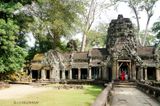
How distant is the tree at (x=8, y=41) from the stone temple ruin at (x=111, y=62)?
1105 centimetres

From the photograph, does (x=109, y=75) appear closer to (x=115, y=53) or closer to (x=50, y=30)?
(x=115, y=53)

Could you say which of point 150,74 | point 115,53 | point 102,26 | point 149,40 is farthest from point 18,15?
point 149,40

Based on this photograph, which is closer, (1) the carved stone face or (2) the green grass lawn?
(2) the green grass lawn

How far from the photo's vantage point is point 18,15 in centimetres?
3969

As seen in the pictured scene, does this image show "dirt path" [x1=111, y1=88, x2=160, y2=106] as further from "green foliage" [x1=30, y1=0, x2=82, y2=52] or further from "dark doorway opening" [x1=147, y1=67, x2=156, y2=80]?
"green foliage" [x1=30, y1=0, x2=82, y2=52]

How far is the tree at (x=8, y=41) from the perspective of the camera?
31938 millimetres

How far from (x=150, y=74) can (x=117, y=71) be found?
23.9 feet

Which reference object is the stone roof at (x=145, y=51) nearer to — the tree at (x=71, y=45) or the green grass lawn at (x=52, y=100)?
the tree at (x=71, y=45)

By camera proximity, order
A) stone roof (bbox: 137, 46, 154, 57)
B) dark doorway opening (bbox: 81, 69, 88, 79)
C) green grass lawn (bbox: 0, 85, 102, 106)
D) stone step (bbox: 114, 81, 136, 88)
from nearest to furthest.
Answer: green grass lawn (bbox: 0, 85, 102, 106) < stone step (bbox: 114, 81, 136, 88) < stone roof (bbox: 137, 46, 154, 57) < dark doorway opening (bbox: 81, 69, 88, 79)

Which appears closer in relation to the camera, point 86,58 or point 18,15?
point 18,15

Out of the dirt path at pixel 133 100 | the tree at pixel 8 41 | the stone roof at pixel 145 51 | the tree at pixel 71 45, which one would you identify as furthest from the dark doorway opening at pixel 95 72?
the dirt path at pixel 133 100

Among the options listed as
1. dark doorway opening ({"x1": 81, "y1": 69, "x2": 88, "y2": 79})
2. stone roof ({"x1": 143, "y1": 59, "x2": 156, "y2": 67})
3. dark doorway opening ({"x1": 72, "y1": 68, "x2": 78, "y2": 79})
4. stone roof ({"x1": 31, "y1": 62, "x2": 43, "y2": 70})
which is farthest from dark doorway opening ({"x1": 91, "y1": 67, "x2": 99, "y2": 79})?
stone roof ({"x1": 31, "y1": 62, "x2": 43, "y2": 70})

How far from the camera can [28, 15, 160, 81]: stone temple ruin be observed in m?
39.3

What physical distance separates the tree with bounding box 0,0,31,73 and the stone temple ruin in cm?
1105
